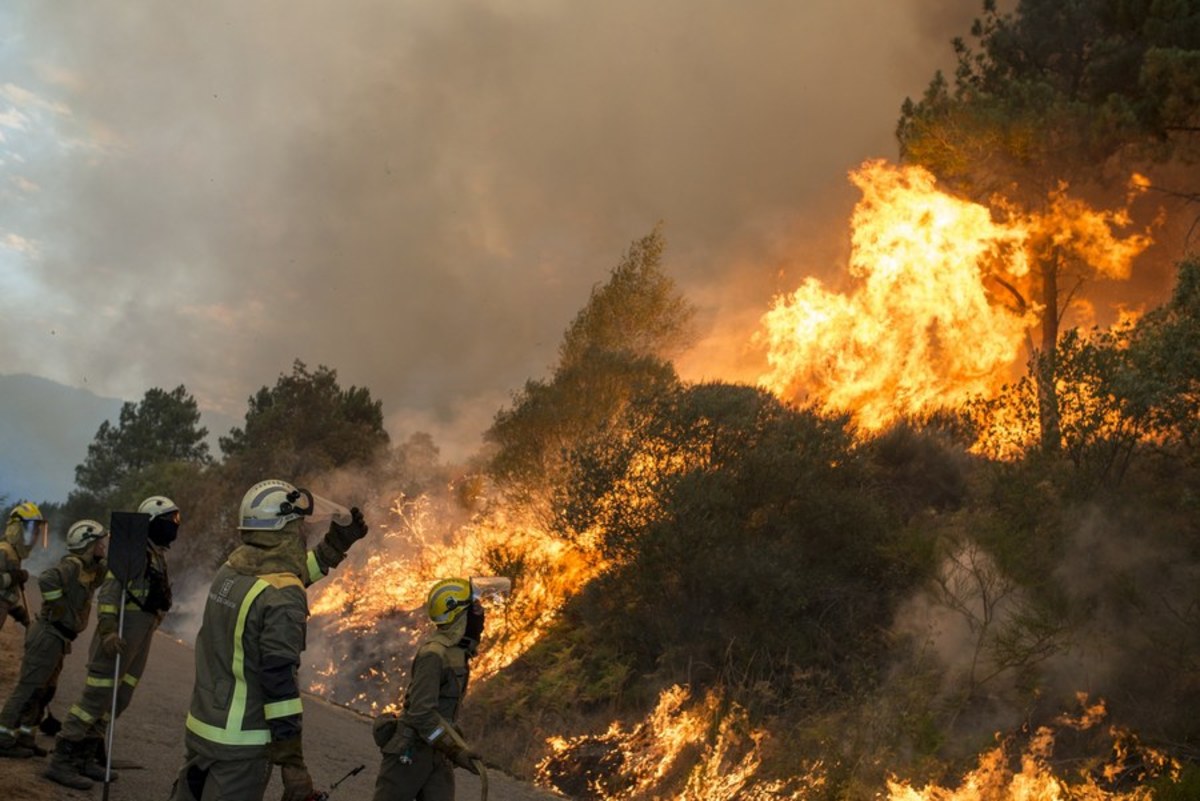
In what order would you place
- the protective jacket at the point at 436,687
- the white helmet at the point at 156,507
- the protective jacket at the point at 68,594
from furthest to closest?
1. the protective jacket at the point at 68,594
2. the white helmet at the point at 156,507
3. the protective jacket at the point at 436,687

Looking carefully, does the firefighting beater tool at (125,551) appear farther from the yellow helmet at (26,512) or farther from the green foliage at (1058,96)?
the green foliage at (1058,96)

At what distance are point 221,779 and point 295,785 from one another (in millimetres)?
471

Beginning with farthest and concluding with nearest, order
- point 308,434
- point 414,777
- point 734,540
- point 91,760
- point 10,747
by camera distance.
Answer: point 308,434 → point 734,540 → point 10,747 → point 91,760 → point 414,777

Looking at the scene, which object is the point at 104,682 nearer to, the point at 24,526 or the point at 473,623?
the point at 24,526

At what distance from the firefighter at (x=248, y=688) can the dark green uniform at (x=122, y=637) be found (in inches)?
140

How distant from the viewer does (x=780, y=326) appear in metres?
29.8

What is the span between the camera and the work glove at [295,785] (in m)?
5.32

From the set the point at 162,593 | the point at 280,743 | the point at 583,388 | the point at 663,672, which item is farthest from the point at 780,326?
the point at 280,743

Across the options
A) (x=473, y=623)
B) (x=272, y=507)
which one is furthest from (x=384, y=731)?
(x=272, y=507)

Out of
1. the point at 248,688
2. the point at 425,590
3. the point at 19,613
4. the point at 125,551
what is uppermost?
the point at 425,590

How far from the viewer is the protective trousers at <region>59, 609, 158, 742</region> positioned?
8883mm

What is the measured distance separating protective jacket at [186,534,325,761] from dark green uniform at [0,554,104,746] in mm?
4799

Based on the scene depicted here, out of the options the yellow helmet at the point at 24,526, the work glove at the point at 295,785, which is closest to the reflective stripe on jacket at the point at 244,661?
the work glove at the point at 295,785

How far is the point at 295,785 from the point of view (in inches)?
210
